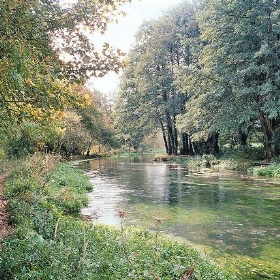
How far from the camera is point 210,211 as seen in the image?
510 inches

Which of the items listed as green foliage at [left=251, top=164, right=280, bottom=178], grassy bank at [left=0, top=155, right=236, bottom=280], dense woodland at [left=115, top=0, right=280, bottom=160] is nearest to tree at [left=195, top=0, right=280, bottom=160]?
dense woodland at [left=115, top=0, right=280, bottom=160]

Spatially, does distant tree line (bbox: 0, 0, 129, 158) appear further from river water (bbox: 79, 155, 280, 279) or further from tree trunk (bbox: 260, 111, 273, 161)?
tree trunk (bbox: 260, 111, 273, 161)

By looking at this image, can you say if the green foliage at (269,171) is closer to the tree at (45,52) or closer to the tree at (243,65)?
the tree at (243,65)

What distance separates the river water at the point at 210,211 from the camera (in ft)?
28.0

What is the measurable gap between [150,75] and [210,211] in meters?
32.0

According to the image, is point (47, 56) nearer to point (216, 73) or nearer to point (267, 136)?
point (216, 73)

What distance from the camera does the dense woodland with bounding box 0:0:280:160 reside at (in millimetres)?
5773

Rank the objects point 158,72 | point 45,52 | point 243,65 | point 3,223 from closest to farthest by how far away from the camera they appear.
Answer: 1. point 45,52
2. point 3,223
3. point 243,65
4. point 158,72

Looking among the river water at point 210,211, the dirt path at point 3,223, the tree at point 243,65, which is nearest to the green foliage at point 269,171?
the river water at point 210,211

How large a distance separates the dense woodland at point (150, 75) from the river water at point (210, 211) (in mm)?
4184

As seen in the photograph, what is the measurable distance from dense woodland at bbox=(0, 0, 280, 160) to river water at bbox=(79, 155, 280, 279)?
165 inches

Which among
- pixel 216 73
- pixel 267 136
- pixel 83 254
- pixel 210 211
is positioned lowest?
pixel 210 211

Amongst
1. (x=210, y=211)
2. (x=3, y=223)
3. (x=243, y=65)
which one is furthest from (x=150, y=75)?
(x=3, y=223)

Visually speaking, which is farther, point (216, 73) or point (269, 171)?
point (216, 73)
